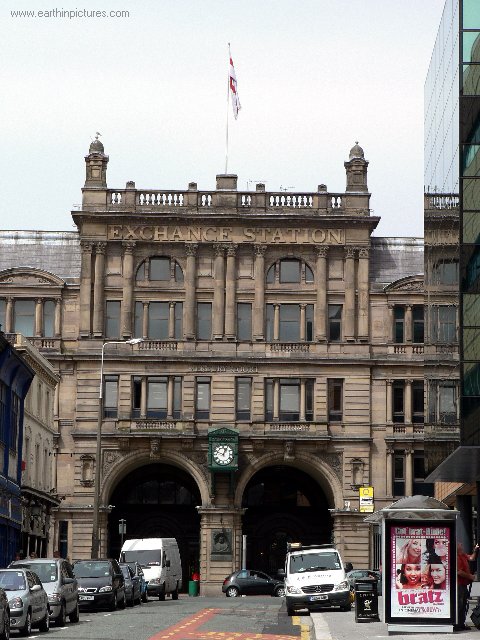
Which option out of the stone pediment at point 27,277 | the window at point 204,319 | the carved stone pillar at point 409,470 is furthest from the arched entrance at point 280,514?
the stone pediment at point 27,277

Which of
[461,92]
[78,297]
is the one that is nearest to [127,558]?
[78,297]

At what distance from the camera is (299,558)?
1992 inches

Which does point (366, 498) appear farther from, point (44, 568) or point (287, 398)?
point (44, 568)

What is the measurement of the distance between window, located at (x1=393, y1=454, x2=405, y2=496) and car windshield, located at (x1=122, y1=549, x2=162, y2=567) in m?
24.0

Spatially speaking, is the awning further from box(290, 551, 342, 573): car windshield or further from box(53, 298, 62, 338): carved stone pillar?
box(53, 298, 62, 338): carved stone pillar

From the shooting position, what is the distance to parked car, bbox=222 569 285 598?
77000mm

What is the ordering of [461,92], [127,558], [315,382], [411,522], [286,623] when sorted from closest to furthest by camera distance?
[411,522]
[286,623]
[461,92]
[127,558]
[315,382]

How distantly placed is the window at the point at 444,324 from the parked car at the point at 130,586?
14.7 metres

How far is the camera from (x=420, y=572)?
30.9 m

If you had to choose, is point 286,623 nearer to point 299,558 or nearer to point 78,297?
point 299,558

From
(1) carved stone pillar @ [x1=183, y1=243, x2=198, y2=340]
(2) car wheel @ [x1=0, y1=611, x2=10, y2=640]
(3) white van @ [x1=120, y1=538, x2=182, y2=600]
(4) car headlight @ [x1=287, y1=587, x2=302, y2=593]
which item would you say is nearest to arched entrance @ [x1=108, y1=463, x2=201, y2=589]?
(1) carved stone pillar @ [x1=183, y1=243, x2=198, y2=340]

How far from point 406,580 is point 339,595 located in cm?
1853

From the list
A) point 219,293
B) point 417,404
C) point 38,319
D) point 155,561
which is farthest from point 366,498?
point 38,319

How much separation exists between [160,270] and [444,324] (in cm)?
3809
